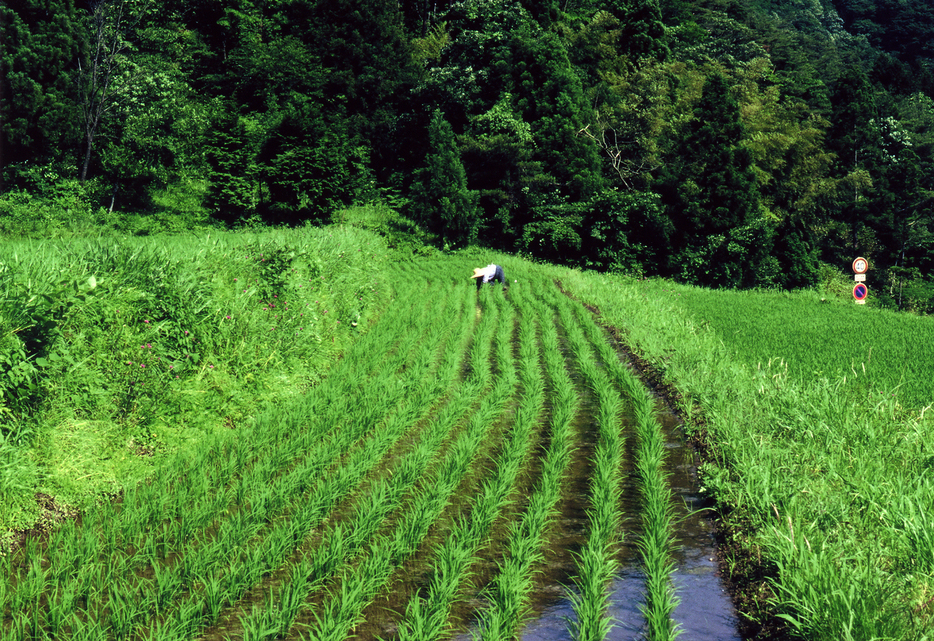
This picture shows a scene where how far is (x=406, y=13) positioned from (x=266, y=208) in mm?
20678

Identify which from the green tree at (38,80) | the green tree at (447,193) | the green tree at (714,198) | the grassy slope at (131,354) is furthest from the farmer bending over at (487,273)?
the green tree at (38,80)

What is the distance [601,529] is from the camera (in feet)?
15.5

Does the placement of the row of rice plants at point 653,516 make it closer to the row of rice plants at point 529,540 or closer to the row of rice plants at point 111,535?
the row of rice plants at point 529,540

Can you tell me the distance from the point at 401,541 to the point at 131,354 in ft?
10.7

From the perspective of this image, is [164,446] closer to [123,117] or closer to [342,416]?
[342,416]

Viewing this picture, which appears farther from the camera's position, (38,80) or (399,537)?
(38,80)

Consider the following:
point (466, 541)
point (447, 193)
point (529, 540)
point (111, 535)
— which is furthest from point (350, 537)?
point (447, 193)

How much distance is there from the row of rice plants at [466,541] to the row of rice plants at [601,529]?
0.64m

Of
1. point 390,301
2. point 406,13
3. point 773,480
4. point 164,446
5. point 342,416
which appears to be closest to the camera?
point 773,480

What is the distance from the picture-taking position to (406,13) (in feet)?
151

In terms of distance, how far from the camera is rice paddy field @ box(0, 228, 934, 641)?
371 cm

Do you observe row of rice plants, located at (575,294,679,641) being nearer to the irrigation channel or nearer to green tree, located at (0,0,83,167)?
the irrigation channel

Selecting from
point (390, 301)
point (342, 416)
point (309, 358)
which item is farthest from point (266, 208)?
point (342, 416)

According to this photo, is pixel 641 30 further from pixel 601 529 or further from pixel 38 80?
pixel 601 529
